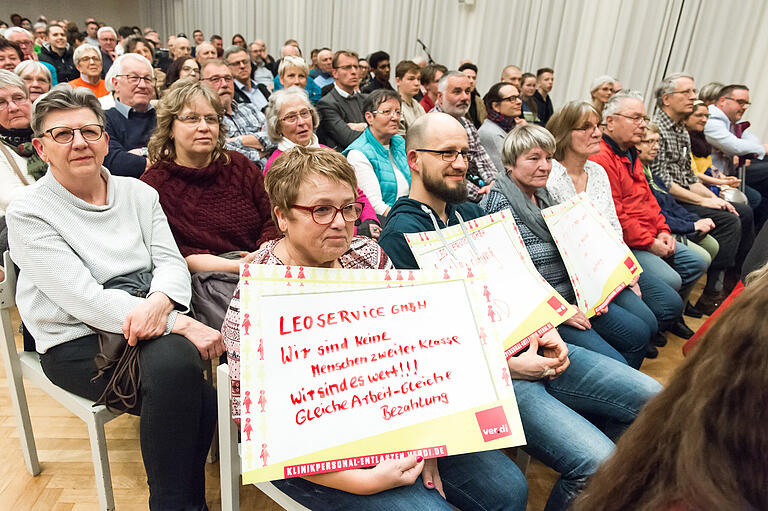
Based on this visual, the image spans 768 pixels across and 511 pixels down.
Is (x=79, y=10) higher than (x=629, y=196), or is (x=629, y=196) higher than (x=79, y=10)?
(x=79, y=10)

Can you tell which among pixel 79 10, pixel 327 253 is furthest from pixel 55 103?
pixel 79 10

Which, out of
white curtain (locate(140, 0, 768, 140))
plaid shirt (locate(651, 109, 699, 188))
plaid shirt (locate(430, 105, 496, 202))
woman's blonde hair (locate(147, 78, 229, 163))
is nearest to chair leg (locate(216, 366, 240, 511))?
woman's blonde hair (locate(147, 78, 229, 163))

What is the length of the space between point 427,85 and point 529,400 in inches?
168

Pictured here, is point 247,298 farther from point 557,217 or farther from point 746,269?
point 746,269

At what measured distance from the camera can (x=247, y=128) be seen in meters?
3.39

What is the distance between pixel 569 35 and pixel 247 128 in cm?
571

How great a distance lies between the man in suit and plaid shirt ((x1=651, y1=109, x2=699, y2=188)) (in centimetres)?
226

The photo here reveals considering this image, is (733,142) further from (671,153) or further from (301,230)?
(301,230)

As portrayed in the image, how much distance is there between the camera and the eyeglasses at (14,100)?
223 centimetres

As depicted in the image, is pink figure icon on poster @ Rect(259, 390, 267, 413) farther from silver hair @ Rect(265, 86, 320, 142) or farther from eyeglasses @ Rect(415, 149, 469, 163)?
silver hair @ Rect(265, 86, 320, 142)

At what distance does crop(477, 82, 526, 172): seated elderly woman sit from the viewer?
12.0 feet

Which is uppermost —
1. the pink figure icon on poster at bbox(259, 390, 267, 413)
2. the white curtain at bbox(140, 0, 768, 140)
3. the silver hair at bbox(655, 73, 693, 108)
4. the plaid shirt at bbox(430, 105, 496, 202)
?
the white curtain at bbox(140, 0, 768, 140)

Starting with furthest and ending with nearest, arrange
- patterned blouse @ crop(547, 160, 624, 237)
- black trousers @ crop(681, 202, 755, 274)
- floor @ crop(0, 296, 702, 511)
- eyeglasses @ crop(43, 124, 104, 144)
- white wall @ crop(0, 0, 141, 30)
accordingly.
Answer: white wall @ crop(0, 0, 141, 30), black trousers @ crop(681, 202, 755, 274), patterned blouse @ crop(547, 160, 624, 237), floor @ crop(0, 296, 702, 511), eyeglasses @ crop(43, 124, 104, 144)

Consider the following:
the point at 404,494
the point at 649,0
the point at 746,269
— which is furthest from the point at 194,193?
the point at 649,0
